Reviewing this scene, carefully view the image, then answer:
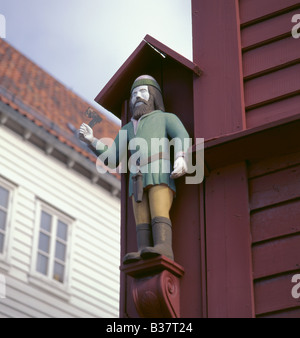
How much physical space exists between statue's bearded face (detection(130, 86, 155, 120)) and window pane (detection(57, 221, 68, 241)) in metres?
7.75

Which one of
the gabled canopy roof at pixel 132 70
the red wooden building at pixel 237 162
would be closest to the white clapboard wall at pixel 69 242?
the gabled canopy roof at pixel 132 70

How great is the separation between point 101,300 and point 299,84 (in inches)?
364

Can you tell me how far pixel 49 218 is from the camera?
13.4 m

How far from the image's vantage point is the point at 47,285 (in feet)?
41.9

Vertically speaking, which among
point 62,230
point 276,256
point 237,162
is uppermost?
point 62,230

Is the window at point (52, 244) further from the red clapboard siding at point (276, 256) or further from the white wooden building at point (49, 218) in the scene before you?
the red clapboard siding at point (276, 256)

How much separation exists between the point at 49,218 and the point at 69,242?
56 cm

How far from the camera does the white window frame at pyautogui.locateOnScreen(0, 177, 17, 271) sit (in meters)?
12.2

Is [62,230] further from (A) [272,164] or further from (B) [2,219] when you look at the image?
(A) [272,164]

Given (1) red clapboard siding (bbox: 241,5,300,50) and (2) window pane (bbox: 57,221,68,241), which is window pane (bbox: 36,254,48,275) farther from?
(1) red clapboard siding (bbox: 241,5,300,50)

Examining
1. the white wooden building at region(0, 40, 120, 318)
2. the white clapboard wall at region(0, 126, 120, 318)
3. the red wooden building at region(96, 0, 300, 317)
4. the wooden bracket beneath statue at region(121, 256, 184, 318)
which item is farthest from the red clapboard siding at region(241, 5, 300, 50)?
the white clapboard wall at region(0, 126, 120, 318)

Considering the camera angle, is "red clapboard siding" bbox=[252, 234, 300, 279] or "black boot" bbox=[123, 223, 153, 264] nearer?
"red clapboard siding" bbox=[252, 234, 300, 279]

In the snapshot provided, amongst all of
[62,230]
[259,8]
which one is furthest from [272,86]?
[62,230]
